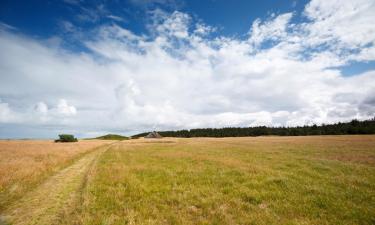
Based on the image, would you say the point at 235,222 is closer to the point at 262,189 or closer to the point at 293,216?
the point at 293,216

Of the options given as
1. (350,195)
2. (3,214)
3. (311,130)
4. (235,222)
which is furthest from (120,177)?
(311,130)

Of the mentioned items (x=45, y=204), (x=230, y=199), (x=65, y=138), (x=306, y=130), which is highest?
(x=65, y=138)

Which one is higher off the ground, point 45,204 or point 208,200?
point 45,204

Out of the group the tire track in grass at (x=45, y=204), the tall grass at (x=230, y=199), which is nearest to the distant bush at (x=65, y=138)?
the tire track in grass at (x=45, y=204)

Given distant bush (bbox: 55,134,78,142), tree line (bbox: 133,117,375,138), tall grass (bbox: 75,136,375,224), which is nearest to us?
tall grass (bbox: 75,136,375,224)

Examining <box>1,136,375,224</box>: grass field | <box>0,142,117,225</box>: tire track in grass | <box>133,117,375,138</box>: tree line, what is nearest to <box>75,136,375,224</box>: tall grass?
<box>1,136,375,224</box>: grass field

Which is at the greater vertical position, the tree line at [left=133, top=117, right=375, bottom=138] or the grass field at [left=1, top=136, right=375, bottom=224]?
the tree line at [left=133, top=117, right=375, bottom=138]

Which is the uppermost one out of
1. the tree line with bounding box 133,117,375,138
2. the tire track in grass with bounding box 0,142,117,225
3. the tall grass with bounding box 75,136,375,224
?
the tree line with bounding box 133,117,375,138

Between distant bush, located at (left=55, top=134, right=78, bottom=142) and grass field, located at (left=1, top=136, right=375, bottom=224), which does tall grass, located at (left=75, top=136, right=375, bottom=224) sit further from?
distant bush, located at (left=55, top=134, right=78, bottom=142)

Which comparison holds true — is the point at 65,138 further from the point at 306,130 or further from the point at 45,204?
the point at 306,130

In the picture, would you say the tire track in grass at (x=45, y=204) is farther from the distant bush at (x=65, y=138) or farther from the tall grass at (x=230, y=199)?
the distant bush at (x=65, y=138)

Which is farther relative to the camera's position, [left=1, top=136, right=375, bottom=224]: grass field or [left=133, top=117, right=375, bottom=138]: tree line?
[left=133, top=117, right=375, bottom=138]: tree line

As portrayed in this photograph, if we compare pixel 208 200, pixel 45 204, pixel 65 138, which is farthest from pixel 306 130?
pixel 45 204

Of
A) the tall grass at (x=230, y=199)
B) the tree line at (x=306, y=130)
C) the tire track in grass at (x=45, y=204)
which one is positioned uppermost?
the tree line at (x=306, y=130)
